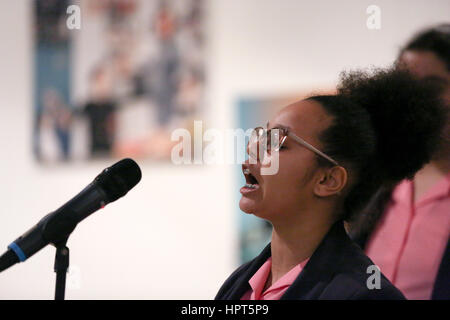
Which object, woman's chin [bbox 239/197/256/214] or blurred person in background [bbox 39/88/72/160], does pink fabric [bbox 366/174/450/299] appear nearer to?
woman's chin [bbox 239/197/256/214]

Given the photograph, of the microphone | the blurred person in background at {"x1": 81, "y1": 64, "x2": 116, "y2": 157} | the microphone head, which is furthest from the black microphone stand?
the blurred person in background at {"x1": 81, "y1": 64, "x2": 116, "y2": 157}

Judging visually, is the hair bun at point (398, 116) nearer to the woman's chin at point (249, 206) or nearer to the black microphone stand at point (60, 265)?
the woman's chin at point (249, 206)

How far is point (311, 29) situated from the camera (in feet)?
9.66

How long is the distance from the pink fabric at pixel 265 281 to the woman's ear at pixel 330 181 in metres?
0.15

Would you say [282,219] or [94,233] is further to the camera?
[94,233]

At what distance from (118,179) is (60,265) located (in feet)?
0.61

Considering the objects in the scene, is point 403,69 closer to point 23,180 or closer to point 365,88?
point 365,88

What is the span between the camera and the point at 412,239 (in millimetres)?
1460

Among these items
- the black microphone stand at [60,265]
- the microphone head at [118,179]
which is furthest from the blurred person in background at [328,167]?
the black microphone stand at [60,265]

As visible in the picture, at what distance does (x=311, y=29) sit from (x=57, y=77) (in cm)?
150

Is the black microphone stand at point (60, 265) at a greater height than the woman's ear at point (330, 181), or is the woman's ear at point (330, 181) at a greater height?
the woman's ear at point (330, 181)

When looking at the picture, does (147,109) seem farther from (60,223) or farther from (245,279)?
(60,223)

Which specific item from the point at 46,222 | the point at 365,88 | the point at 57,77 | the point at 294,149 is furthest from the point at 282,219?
the point at 57,77

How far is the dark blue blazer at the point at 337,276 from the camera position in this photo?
1006 mm
